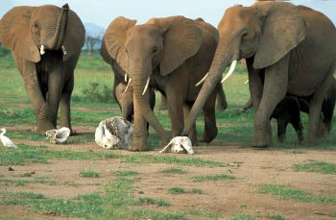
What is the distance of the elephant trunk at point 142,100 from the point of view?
444 inches

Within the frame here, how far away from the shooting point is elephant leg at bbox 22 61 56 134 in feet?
42.9

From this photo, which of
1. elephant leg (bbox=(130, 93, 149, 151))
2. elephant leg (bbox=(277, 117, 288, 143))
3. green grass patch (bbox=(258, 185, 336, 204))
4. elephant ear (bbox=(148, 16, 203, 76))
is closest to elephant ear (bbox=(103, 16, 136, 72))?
elephant ear (bbox=(148, 16, 203, 76))

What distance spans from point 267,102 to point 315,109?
4.31ft

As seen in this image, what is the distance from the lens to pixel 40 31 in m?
13.2

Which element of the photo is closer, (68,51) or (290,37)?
(290,37)

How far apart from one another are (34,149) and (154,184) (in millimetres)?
2828

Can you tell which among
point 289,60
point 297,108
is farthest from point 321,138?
point 289,60

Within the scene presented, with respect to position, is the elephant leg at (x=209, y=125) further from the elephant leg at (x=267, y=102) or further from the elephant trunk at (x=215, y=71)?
the elephant trunk at (x=215, y=71)

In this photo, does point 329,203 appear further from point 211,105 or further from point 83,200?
point 211,105

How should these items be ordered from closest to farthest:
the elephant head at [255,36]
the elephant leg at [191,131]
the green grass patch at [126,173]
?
the green grass patch at [126,173] → the elephant head at [255,36] → the elephant leg at [191,131]

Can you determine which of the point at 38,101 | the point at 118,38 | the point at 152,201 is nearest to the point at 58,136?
the point at 38,101

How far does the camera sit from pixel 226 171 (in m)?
9.73

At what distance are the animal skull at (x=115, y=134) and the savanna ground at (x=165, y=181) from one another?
6.6 inches

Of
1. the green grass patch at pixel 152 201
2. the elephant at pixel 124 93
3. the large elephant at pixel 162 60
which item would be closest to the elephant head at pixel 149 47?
the large elephant at pixel 162 60
